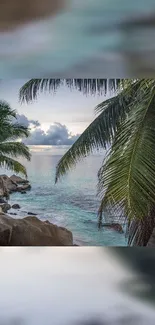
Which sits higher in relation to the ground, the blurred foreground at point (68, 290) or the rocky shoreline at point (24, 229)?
the blurred foreground at point (68, 290)

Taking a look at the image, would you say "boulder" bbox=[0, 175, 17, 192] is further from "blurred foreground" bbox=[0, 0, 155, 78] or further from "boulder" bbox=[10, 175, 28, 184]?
"blurred foreground" bbox=[0, 0, 155, 78]

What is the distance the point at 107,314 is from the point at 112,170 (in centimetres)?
123

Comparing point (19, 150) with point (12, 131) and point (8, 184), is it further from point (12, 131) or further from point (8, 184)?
point (8, 184)

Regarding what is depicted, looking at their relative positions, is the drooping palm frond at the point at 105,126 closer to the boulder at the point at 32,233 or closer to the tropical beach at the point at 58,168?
the tropical beach at the point at 58,168

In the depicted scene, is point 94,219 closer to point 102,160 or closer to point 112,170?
point 102,160

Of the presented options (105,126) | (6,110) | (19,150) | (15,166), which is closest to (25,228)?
(15,166)

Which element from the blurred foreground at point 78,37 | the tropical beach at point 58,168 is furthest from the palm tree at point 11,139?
the blurred foreground at point 78,37

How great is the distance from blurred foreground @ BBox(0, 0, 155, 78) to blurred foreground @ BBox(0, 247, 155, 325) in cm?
128

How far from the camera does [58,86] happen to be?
3.83 metres

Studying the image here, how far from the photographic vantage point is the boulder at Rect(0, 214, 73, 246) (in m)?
3.84

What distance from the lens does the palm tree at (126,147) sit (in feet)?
8.73

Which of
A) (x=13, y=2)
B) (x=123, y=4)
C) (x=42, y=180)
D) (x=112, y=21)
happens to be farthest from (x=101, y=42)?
(x=42, y=180)

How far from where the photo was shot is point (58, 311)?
1754 mm

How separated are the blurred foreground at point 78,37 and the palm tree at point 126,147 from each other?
1.61 ft
